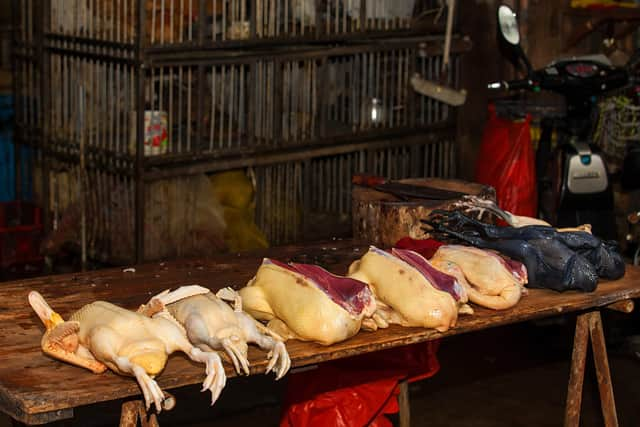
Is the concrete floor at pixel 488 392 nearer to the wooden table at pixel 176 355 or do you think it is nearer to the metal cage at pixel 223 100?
the wooden table at pixel 176 355

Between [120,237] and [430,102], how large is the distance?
2417 mm

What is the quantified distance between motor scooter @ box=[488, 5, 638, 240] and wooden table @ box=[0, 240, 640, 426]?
2.26 m

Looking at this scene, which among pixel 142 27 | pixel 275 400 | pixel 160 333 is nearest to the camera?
pixel 160 333

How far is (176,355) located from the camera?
3203 millimetres

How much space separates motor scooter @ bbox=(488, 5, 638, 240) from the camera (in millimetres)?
6344

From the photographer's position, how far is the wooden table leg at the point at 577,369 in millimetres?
4223

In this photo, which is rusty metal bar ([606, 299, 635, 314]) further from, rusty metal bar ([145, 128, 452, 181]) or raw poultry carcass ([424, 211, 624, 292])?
rusty metal bar ([145, 128, 452, 181])

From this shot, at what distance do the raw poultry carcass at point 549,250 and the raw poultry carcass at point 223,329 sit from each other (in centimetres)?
107

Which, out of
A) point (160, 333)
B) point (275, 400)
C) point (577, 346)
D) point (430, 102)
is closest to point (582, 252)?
point (577, 346)

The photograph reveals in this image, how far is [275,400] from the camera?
17.9 feet

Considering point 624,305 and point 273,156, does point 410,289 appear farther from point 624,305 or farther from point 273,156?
point 273,156

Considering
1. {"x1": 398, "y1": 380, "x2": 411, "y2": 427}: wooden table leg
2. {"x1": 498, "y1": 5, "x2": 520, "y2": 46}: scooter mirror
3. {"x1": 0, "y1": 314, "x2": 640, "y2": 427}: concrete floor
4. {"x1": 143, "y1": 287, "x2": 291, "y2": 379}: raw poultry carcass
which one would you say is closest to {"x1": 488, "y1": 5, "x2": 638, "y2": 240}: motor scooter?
{"x1": 498, "y1": 5, "x2": 520, "y2": 46}: scooter mirror

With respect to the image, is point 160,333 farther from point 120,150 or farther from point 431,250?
point 120,150

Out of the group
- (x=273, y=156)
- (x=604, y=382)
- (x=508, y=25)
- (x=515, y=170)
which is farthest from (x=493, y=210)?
(x=273, y=156)
